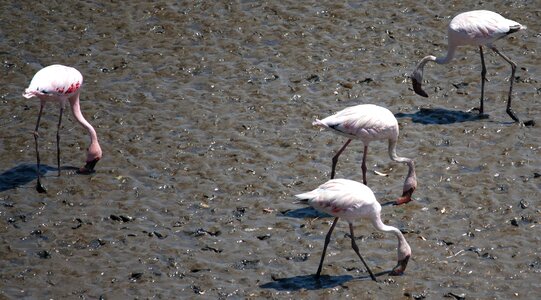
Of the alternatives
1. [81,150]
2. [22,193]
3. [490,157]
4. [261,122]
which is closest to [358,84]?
[261,122]

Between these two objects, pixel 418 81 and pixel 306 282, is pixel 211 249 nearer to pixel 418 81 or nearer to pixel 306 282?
pixel 306 282

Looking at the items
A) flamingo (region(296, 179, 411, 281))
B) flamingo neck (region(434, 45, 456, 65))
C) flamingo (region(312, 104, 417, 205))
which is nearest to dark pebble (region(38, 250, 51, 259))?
flamingo (region(296, 179, 411, 281))

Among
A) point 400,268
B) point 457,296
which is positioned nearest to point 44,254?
point 400,268

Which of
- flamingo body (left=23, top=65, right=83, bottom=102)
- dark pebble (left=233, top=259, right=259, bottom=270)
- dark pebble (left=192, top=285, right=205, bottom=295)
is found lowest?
dark pebble (left=233, top=259, right=259, bottom=270)

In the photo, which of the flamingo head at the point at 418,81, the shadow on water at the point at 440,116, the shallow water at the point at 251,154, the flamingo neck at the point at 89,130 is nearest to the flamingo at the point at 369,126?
the shallow water at the point at 251,154

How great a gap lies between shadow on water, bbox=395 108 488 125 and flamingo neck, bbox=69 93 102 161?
11.1 ft

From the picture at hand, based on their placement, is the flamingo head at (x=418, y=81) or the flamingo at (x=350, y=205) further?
the flamingo head at (x=418, y=81)

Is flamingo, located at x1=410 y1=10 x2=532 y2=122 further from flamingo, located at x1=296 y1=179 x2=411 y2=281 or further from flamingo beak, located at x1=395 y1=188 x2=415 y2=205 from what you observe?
flamingo, located at x1=296 y1=179 x2=411 y2=281

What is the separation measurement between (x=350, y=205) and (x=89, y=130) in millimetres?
3492

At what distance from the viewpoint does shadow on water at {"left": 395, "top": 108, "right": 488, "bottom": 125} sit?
11172 mm

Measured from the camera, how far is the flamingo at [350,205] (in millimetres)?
8117

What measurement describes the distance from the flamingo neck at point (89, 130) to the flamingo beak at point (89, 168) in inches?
1.5

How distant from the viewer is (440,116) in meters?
11.3

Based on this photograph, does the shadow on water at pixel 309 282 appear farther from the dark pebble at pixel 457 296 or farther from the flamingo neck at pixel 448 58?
the flamingo neck at pixel 448 58
